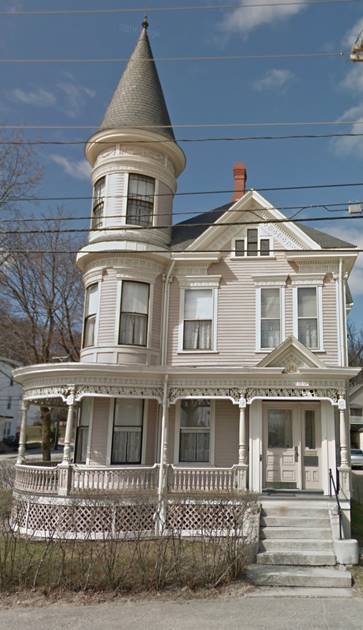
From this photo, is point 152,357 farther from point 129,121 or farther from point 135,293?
point 129,121

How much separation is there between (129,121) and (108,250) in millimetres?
4221

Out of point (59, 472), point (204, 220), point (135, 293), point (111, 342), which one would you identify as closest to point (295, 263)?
point (204, 220)

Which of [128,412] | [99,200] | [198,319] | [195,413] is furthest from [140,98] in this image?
[195,413]

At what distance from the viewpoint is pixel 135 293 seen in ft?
49.1

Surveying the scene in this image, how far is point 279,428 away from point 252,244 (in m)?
5.61

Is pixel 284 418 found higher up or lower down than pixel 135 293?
lower down

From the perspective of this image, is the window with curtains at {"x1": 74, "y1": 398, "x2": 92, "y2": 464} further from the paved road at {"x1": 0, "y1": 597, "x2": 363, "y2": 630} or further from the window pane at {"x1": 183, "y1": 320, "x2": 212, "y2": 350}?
the paved road at {"x1": 0, "y1": 597, "x2": 363, "y2": 630}

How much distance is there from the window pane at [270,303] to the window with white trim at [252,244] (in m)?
1.20

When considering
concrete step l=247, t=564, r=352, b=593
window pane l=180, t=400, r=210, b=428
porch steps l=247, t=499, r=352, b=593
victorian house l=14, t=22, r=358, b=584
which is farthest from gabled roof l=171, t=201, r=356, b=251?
concrete step l=247, t=564, r=352, b=593

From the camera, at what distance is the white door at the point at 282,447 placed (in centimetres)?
1346

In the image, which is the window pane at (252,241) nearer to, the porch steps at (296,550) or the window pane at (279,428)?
the window pane at (279,428)

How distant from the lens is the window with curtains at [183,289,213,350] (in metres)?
15.1

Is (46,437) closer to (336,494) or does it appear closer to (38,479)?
(38,479)

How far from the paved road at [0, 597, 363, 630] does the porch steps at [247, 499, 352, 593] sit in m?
0.90
